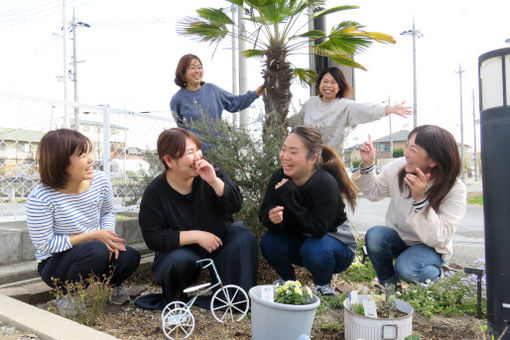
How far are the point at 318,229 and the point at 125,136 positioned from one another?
2904mm

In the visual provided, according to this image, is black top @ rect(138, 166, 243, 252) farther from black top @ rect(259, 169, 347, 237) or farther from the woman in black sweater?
black top @ rect(259, 169, 347, 237)

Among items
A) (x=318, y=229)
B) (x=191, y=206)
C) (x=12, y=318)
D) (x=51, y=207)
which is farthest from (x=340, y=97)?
(x=12, y=318)

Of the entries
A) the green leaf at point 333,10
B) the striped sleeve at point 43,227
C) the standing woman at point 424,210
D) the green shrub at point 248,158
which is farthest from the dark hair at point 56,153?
the green leaf at point 333,10

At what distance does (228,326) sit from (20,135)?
9.57 feet

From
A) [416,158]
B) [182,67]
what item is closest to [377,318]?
[416,158]

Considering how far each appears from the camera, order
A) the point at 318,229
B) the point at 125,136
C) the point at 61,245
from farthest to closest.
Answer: the point at 125,136
the point at 318,229
the point at 61,245

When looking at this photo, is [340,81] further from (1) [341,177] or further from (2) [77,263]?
(2) [77,263]

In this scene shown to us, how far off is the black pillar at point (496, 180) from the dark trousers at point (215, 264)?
1.38 meters

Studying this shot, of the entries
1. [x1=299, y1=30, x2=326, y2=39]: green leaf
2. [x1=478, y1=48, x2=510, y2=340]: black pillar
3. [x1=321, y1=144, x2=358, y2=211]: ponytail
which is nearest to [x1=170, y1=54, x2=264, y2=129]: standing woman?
[x1=299, y1=30, x2=326, y2=39]: green leaf

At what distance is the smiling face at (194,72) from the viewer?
4.17 metres

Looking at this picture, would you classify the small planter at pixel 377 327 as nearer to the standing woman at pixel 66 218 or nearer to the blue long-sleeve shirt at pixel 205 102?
the standing woman at pixel 66 218

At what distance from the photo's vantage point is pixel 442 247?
271 centimetres

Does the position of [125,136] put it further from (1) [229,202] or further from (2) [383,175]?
(2) [383,175]

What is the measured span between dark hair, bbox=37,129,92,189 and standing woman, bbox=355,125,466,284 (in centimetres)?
204
